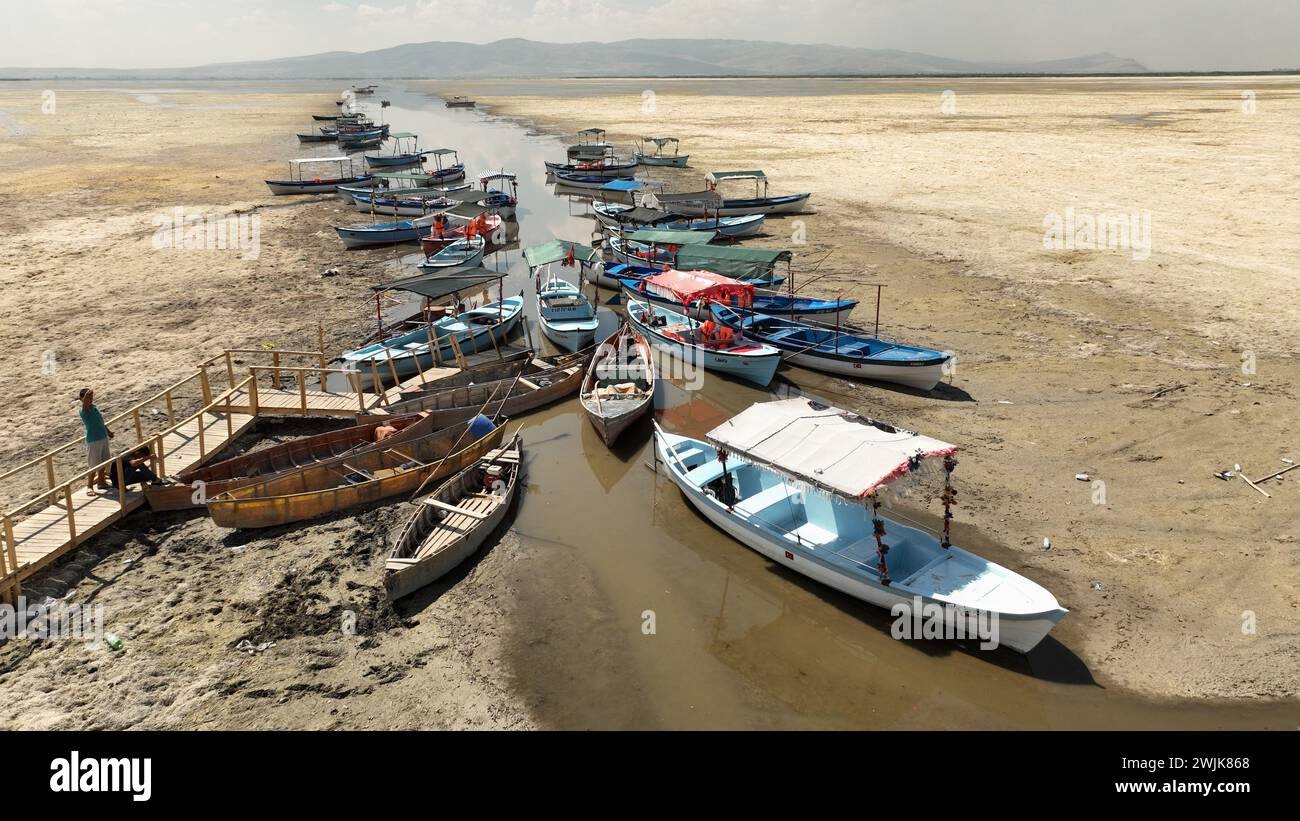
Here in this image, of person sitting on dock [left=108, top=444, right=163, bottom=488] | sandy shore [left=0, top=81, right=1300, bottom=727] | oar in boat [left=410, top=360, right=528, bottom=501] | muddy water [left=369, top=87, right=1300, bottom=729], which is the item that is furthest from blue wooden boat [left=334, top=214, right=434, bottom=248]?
muddy water [left=369, top=87, right=1300, bottom=729]

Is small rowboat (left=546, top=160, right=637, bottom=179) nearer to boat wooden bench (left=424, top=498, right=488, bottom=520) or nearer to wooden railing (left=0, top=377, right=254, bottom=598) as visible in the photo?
wooden railing (left=0, top=377, right=254, bottom=598)

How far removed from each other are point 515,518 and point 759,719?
23.1 ft

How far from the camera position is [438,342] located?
22.9 meters

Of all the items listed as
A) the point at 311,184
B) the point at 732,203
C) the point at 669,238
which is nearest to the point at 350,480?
the point at 669,238

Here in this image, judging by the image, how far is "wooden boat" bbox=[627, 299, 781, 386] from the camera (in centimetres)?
2177

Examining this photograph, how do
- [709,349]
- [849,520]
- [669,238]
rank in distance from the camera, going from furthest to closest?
[669,238]
[709,349]
[849,520]

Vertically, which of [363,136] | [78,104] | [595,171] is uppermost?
[78,104]

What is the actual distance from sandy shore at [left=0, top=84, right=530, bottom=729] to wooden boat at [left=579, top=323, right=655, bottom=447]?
192 inches

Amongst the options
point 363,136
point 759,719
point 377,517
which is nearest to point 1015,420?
point 759,719

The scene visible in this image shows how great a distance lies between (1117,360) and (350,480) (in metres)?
20.4

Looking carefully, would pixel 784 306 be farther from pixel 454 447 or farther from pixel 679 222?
pixel 679 222

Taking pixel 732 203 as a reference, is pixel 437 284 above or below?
below

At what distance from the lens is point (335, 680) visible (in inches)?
455
